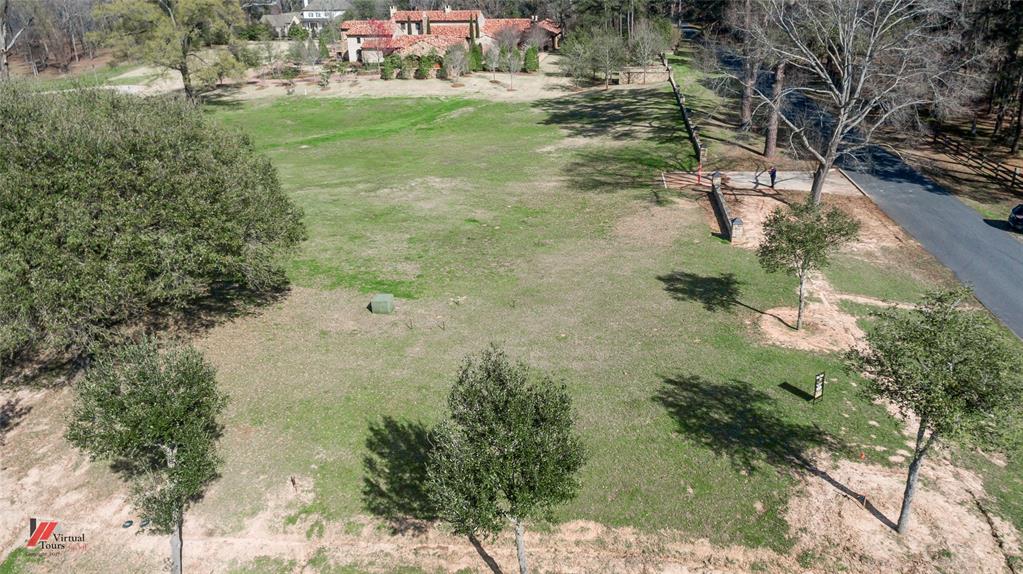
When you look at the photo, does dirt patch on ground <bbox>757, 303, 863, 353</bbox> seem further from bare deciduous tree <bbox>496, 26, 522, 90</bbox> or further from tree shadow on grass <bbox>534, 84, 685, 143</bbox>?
bare deciduous tree <bbox>496, 26, 522, 90</bbox>

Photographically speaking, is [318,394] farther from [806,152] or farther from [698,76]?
[698,76]

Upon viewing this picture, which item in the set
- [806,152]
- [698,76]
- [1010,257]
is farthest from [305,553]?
[698,76]

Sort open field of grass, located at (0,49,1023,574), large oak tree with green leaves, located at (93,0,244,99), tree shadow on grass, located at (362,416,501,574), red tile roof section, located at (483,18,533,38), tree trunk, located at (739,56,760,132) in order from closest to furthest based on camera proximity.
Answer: tree shadow on grass, located at (362,416,501,574), open field of grass, located at (0,49,1023,574), tree trunk, located at (739,56,760,132), large oak tree with green leaves, located at (93,0,244,99), red tile roof section, located at (483,18,533,38)

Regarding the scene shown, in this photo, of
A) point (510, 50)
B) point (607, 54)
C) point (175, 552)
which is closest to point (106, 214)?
point (175, 552)

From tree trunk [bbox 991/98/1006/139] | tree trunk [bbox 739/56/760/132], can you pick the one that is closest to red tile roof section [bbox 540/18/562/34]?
tree trunk [bbox 739/56/760/132]

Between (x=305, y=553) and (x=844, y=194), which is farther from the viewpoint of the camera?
(x=844, y=194)

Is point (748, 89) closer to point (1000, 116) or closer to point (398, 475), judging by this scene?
point (1000, 116)

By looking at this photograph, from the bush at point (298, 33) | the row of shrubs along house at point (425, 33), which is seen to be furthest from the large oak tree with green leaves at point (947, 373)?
the bush at point (298, 33)
